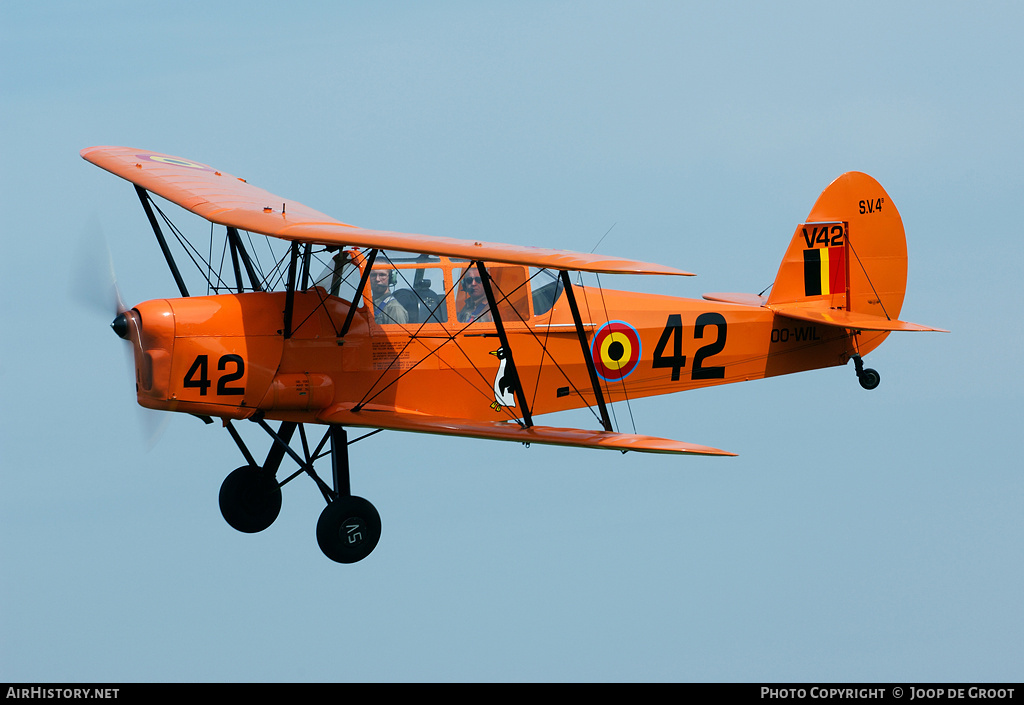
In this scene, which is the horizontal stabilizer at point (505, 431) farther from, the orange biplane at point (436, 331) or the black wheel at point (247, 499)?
the black wheel at point (247, 499)

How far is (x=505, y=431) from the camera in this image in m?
12.8

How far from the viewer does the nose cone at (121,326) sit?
42.2ft

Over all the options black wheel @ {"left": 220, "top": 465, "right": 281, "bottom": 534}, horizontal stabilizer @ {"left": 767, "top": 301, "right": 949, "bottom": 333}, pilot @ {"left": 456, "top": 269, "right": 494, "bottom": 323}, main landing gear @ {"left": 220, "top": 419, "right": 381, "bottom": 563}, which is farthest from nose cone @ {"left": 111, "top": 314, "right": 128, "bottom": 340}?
horizontal stabilizer @ {"left": 767, "top": 301, "right": 949, "bottom": 333}

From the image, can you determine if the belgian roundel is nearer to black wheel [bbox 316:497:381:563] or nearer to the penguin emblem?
the penguin emblem

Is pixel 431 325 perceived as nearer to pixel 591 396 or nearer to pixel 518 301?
pixel 518 301

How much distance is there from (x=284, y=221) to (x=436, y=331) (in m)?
1.87

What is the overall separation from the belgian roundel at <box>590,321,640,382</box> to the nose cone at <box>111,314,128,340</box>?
4281mm

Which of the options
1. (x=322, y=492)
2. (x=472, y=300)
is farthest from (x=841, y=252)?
(x=322, y=492)

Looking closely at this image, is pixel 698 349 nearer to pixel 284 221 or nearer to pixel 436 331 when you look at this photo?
pixel 436 331

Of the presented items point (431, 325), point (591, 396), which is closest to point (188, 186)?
point (431, 325)

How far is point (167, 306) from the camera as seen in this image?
1287 cm

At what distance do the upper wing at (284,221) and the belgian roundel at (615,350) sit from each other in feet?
7.19

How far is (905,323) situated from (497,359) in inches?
156

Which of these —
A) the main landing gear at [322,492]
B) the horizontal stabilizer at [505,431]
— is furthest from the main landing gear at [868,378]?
the main landing gear at [322,492]
